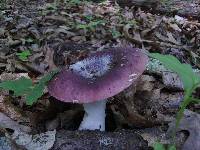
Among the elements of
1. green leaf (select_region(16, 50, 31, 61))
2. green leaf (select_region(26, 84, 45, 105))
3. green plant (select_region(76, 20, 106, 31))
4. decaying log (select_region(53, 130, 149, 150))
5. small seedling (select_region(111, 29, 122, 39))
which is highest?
green leaf (select_region(26, 84, 45, 105))

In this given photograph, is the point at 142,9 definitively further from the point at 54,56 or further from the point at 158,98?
the point at 158,98

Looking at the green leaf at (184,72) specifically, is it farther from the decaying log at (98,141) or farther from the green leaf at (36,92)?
the green leaf at (36,92)

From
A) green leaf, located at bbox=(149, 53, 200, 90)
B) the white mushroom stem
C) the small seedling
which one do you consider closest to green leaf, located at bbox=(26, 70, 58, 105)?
the white mushroom stem

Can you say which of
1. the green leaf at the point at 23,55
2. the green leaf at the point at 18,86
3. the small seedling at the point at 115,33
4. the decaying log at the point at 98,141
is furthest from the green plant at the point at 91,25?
the decaying log at the point at 98,141

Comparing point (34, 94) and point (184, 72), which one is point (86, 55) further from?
point (184, 72)

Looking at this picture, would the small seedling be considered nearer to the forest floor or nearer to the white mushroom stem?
the forest floor

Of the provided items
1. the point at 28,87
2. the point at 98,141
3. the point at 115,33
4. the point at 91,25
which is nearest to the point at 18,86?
the point at 28,87

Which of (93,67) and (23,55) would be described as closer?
(93,67)
